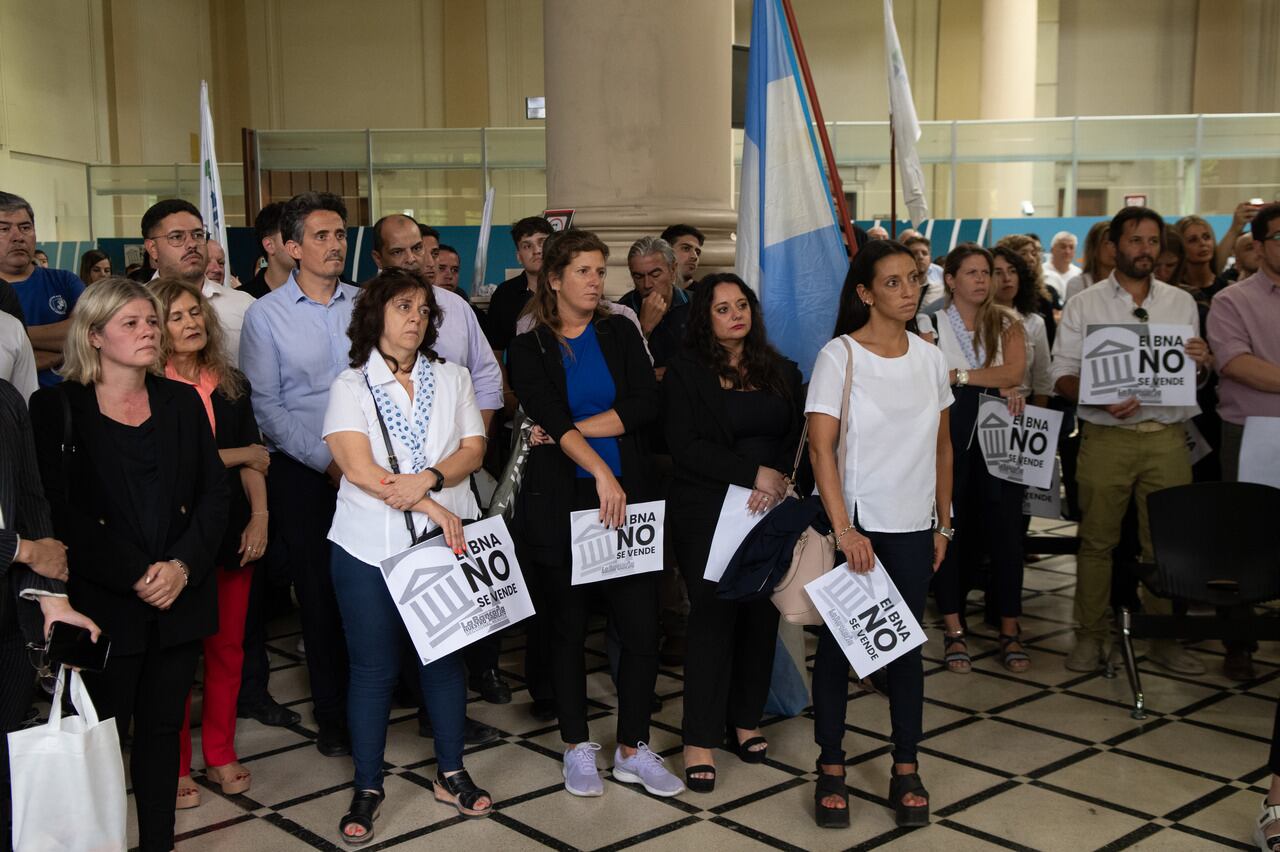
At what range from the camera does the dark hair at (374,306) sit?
353 centimetres

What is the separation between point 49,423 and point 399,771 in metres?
1.63

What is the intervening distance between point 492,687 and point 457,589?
1.31 metres

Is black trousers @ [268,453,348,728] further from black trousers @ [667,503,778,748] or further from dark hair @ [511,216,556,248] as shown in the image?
dark hair @ [511,216,556,248]

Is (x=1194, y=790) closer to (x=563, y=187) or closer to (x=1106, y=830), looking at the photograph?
(x=1106, y=830)

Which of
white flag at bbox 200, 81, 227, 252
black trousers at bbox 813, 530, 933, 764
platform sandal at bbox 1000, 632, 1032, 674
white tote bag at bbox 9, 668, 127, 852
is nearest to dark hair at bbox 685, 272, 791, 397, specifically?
black trousers at bbox 813, 530, 933, 764

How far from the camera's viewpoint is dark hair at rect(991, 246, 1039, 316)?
5625 mm

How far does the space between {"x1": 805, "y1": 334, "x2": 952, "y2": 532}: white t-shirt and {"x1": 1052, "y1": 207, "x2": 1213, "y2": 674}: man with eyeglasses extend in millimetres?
1502

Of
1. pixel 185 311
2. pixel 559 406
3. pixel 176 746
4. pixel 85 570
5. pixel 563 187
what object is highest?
pixel 563 187

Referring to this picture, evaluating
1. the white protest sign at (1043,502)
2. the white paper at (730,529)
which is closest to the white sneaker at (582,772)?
the white paper at (730,529)

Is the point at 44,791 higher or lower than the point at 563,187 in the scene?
lower

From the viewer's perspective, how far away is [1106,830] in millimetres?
3486

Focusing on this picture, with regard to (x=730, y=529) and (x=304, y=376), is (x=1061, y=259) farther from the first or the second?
(x=304, y=376)

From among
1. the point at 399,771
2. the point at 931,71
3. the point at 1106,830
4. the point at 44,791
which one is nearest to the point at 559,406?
the point at 399,771

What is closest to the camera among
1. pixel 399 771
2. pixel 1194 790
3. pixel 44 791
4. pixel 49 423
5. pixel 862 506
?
pixel 44 791
